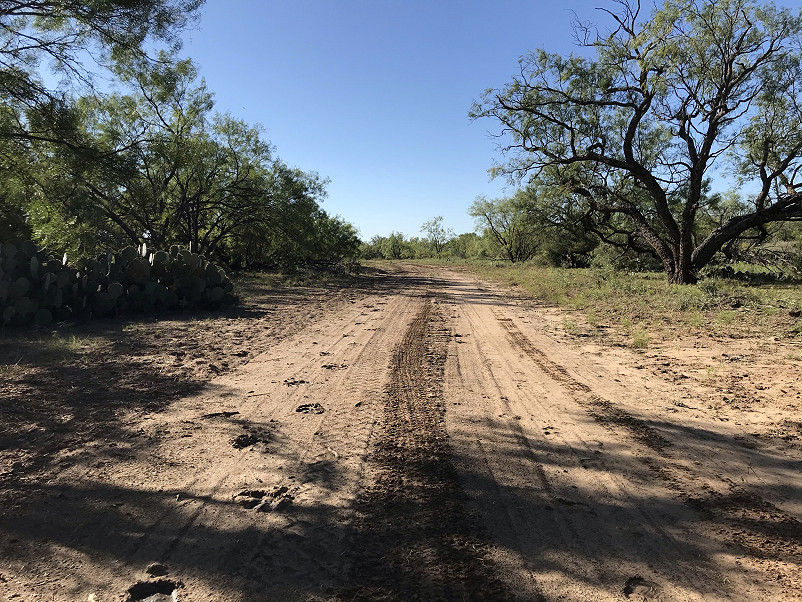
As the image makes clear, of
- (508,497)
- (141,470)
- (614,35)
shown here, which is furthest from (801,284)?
(141,470)

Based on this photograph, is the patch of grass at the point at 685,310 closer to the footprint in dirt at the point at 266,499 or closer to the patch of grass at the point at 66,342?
the footprint in dirt at the point at 266,499

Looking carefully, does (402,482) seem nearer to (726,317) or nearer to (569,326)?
(569,326)

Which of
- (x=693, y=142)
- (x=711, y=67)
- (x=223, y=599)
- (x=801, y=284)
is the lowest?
(x=223, y=599)

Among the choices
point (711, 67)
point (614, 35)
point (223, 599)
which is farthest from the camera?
point (614, 35)

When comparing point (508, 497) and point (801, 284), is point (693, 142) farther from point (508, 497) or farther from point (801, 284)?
point (508, 497)

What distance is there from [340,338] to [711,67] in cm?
1682

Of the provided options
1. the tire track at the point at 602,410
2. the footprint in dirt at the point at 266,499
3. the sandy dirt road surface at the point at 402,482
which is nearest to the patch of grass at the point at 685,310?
the sandy dirt road surface at the point at 402,482

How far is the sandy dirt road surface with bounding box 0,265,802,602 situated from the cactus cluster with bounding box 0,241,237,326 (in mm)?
2924

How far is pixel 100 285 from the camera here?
371 inches

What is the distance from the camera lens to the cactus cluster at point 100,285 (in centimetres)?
785

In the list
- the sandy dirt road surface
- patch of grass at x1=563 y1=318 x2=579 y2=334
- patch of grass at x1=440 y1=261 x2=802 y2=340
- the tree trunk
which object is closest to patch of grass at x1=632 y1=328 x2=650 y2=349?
patch of grass at x1=440 y1=261 x2=802 y2=340

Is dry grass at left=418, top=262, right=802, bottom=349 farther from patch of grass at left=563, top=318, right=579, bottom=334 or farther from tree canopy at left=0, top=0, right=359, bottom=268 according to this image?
tree canopy at left=0, top=0, right=359, bottom=268

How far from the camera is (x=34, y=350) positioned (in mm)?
6797

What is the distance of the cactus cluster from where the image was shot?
7852 millimetres
